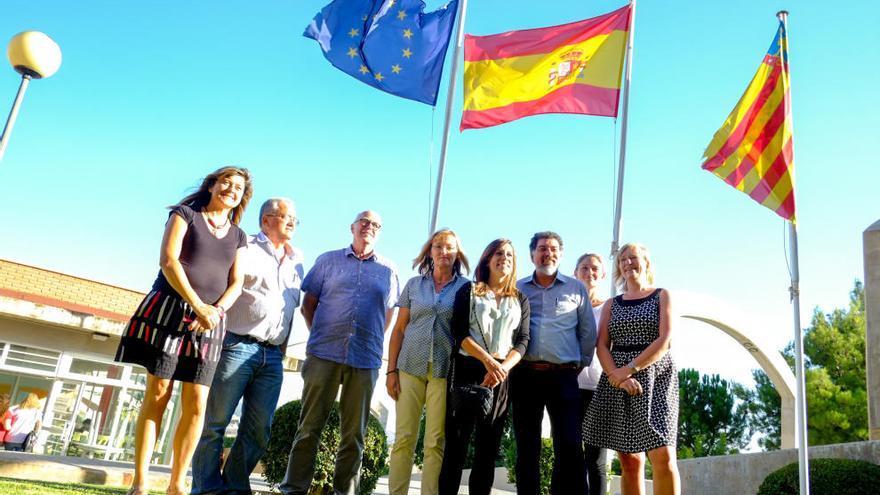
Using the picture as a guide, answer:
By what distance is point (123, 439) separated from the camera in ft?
49.3

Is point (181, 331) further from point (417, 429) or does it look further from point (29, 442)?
point (29, 442)

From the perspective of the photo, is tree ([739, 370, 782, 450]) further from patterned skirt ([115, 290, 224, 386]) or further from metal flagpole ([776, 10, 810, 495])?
patterned skirt ([115, 290, 224, 386])

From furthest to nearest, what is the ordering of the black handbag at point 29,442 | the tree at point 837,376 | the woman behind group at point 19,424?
1. the tree at point 837,376
2. the black handbag at point 29,442
3. the woman behind group at point 19,424

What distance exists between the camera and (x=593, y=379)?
495 cm

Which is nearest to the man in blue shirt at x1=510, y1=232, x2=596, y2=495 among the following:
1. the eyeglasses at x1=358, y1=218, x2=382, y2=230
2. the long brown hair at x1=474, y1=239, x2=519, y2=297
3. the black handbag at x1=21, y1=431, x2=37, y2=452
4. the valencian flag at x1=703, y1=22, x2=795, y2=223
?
the long brown hair at x1=474, y1=239, x2=519, y2=297

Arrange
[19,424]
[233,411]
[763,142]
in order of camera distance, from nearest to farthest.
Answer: [233,411] < [763,142] < [19,424]

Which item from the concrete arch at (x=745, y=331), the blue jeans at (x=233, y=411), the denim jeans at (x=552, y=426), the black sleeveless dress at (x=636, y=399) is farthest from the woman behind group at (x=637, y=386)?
the concrete arch at (x=745, y=331)

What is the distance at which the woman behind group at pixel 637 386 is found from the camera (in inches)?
157

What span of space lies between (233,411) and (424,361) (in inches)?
49.9

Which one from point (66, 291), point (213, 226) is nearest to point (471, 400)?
point (213, 226)

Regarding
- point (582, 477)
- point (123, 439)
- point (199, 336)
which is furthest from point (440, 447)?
point (123, 439)

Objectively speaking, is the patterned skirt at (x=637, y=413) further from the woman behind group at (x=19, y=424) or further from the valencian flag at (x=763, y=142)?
the woman behind group at (x=19, y=424)

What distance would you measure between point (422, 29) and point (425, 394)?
179 inches

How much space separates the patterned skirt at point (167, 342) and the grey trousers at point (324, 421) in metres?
0.96
